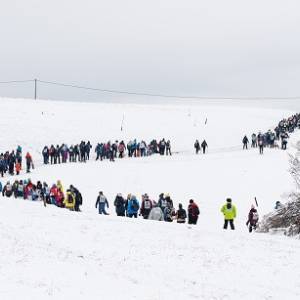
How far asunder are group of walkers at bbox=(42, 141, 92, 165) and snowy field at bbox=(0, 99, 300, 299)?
833 mm

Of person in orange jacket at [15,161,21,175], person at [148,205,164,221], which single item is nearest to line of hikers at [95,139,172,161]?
person in orange jacket at [15,161,21,175]

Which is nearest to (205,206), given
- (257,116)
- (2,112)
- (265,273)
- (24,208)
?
(24,208)

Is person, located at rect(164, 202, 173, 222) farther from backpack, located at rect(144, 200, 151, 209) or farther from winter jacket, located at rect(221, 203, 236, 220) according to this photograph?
winter jacket, located at rect(221, 203, 236, 220)

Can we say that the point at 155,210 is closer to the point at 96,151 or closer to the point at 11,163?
the point at 11,163

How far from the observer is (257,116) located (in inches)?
2835

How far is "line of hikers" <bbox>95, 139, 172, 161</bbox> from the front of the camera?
40750 millimetres

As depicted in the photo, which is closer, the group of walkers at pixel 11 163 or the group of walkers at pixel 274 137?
the group of walkers at pixel 11 163

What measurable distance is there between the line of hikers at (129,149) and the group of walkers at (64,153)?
3.29 ft

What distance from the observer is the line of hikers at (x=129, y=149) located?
134ft

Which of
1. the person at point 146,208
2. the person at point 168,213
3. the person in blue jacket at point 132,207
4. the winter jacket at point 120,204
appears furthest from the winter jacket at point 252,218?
the winter jacket at point 120,204

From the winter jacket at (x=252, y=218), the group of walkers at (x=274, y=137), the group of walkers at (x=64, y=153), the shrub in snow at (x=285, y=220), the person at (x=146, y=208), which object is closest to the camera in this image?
the shrub in snow at (x=285, y=220)

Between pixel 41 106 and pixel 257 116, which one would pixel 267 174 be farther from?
pixel 257 116

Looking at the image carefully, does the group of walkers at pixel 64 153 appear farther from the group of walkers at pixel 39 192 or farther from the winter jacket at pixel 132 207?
the winter jacket at pixel 132 207

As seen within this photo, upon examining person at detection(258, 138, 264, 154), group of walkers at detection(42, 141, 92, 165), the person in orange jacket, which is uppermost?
person at detection(258, 138, 264, 154)
